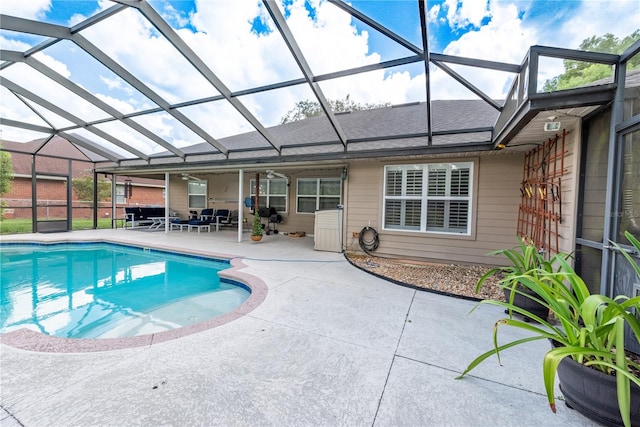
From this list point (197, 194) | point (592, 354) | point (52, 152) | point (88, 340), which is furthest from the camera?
point (197, 194)

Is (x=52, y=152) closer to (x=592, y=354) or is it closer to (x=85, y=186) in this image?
(x=85, y=186)

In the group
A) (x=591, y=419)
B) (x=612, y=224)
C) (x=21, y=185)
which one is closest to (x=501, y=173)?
(x=612, y=224)

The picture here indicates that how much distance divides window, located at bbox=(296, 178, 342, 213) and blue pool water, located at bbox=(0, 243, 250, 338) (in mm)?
4185

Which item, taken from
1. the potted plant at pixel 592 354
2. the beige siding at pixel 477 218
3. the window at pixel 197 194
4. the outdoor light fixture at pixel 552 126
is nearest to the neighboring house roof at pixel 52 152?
the window at pixel 197 194

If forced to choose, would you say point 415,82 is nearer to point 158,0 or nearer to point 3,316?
point 158,0

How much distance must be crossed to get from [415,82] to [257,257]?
480cm

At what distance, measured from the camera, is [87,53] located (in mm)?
5016

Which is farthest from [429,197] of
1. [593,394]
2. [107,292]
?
[107,292]

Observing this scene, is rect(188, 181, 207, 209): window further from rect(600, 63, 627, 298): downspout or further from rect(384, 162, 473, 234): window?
rect(600, 63, 627, 298): downspout

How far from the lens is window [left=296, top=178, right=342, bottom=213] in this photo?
9336 millimetres

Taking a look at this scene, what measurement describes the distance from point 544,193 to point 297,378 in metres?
4.28

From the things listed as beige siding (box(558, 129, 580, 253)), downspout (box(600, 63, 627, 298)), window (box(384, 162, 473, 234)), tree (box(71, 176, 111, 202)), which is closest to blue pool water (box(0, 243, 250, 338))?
window (box(384, 162, 473, 234))

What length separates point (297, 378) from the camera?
1.92 m

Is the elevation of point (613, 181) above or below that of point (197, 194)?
below
